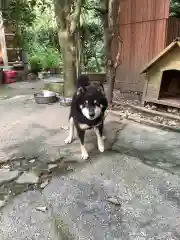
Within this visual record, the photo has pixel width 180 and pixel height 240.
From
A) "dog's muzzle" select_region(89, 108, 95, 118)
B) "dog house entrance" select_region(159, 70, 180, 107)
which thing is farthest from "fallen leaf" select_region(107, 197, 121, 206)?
"dog house entrance" select_region(159, 70, 180, 107)

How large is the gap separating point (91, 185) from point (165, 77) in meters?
3.85

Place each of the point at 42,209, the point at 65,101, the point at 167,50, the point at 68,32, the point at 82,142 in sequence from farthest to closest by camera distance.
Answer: the point at 65,101 < the point at 68,32 < the point at 167,50 < the point at 82,142 < the point at 42,209

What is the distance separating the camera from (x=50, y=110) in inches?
217

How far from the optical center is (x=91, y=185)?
2.72 metres

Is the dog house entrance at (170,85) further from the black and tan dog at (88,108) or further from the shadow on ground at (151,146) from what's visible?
the black and tan dog at (88,108)

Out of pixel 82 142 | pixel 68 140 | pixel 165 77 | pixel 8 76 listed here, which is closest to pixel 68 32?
pixel 165 77

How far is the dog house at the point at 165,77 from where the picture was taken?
4691mm

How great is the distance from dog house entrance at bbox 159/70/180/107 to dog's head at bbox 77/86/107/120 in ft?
8.54

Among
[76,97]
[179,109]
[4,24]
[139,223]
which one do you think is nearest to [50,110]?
[76,97]

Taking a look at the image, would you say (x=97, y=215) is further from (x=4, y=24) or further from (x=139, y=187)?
(x=4, y=24)

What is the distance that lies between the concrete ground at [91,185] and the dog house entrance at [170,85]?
60.5 inches

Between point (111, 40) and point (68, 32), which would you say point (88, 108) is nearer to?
point (111, 40)

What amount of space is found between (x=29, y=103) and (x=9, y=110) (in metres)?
0.65

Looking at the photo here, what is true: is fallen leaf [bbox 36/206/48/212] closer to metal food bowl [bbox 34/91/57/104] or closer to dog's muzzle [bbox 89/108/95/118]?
dog's muzzle [bbox 89/108/95/118]
